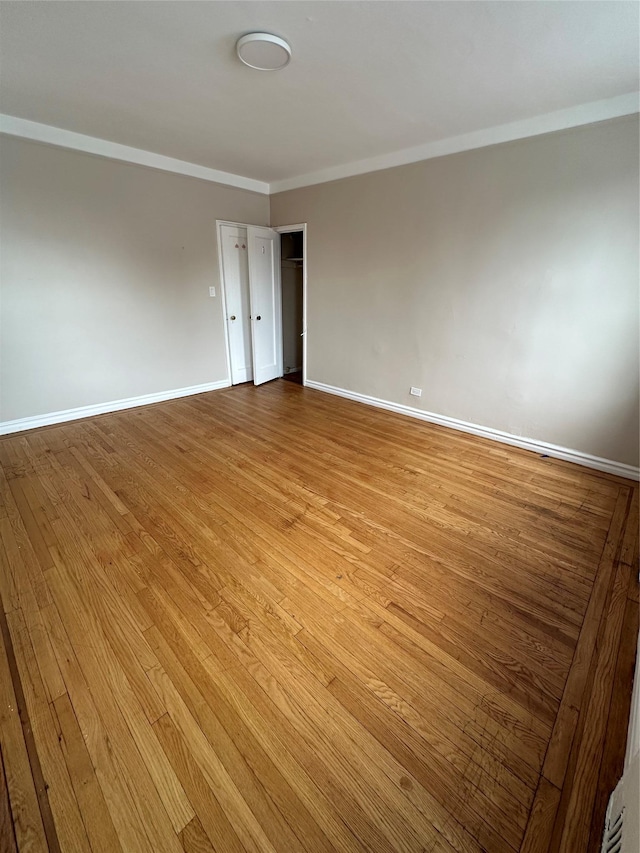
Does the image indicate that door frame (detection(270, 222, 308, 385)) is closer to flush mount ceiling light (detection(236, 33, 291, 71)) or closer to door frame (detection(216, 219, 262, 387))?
door frame (detection(216, 219, 262, 387))

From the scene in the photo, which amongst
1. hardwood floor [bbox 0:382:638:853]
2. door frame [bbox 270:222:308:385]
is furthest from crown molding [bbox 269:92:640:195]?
hardwood floor [bbox 0:382:638:853]

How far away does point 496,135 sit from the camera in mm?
3025

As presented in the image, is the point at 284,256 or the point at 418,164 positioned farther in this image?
the point at 284,256

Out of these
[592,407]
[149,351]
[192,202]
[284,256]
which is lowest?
[592,407]

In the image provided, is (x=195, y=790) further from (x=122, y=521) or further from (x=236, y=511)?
(x=122, y=521)

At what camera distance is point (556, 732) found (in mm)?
1264

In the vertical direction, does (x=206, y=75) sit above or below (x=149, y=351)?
above

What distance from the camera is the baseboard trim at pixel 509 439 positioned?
9.81ft

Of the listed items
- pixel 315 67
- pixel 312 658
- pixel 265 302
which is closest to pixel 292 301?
pixel 265 302

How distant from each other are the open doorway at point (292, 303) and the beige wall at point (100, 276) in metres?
0.98

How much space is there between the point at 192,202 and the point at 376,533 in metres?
4.52

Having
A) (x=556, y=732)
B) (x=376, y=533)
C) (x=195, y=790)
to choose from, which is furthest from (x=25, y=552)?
(x=556, y=732)

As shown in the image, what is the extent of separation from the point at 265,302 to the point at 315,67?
125 inches

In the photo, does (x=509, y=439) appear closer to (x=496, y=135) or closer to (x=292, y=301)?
(x=496, y=135)
